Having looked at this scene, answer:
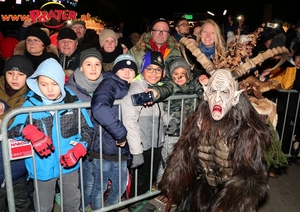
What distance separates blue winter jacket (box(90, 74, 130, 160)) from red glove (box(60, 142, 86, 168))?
32 cm

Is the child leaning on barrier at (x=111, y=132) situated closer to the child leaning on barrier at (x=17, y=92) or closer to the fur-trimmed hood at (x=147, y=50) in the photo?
the child leaning on barrier at (x=17, y=92)

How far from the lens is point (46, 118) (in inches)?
105

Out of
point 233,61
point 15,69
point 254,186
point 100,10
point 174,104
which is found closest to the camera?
point 254,186

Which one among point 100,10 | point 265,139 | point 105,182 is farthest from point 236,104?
point 100,10

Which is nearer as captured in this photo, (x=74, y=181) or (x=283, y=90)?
(x=74, y=181)

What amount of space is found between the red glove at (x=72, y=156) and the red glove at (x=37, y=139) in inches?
8.9

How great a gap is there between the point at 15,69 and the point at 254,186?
106 inches

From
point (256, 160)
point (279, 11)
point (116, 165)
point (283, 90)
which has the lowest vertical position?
point (116, 165)

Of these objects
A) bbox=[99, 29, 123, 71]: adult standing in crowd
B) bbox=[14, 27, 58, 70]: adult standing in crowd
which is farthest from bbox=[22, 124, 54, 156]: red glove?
bbox=[99, 29, 123, 71]: adult standing in crowd

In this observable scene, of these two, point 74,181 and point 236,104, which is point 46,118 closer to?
point 74,181

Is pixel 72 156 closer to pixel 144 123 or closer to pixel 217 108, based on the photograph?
pixel 144 123

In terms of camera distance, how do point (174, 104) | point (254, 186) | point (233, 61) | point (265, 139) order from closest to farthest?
1. point (254, 186)
2. point (265, 139)
3. point (233, 61)
4. point (174, 104)

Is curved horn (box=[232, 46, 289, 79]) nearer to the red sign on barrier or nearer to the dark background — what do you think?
the red sign on barrier

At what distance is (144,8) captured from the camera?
4112 cm
